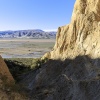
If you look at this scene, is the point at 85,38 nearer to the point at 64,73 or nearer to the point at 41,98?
the point at 64,73

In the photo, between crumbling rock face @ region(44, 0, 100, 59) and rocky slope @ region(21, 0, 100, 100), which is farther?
crumbling rock face @ region(44, 0, 100, 59)

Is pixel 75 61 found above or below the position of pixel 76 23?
below

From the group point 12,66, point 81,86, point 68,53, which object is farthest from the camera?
point 12,66

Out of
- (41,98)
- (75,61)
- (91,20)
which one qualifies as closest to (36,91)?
(41,98)

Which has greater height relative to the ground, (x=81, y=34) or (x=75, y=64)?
(x=81, y=34)

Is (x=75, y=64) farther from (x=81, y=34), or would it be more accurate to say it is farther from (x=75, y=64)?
(x=81, y=34)

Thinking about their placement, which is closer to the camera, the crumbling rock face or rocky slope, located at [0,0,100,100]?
rocky slope, located at [0,0,100,100]

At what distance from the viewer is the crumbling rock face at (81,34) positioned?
3572cm

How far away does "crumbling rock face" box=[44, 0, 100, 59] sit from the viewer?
3572cm

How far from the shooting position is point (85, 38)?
123 feet

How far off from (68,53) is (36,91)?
858 centimetres

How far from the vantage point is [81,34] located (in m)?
38.7

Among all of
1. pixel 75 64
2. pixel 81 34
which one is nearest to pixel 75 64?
pixel 75 64

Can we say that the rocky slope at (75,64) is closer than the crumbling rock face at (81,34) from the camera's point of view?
Yes
